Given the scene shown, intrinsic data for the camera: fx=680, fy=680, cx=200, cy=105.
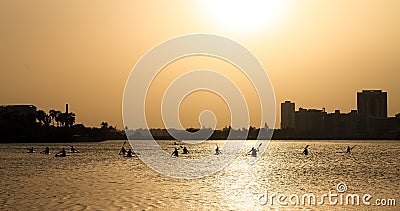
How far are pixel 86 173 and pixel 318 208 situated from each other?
→ 40419 mm

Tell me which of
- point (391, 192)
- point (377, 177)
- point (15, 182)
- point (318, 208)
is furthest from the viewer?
point (377, 177)

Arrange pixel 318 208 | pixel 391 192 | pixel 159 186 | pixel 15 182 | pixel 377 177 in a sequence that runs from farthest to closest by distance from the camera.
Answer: pixel 377 177
pixel 15 182
pixel 159 186
pixel 391 192
pixel 318 208

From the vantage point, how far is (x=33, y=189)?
184 ft

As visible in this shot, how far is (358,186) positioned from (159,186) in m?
18.0

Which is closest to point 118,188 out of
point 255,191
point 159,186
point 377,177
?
point 159,186

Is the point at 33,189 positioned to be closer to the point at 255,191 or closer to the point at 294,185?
the point at 255,191

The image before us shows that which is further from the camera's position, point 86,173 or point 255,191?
point 86,173

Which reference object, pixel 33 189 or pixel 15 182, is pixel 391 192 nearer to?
pixel 33 189

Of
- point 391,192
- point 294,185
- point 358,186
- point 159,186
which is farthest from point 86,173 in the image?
point 391,192

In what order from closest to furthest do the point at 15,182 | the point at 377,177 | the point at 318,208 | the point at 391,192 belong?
the point at 318,208 → the point at 391,192 → the point at 15,182 → the point at 377,177

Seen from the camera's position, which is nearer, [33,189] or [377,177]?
[33,189]

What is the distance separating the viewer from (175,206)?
43.8m

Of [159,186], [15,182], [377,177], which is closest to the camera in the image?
[159,186]

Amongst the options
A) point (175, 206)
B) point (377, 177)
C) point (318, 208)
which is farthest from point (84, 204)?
point (377, 177)
